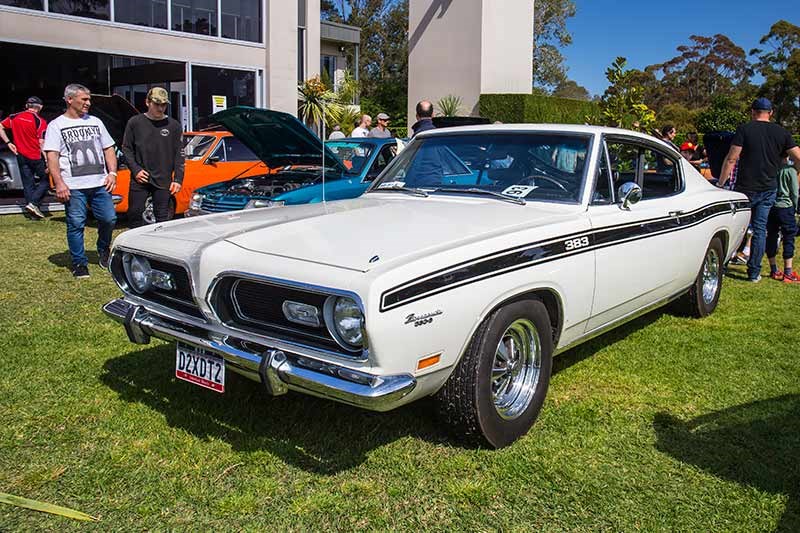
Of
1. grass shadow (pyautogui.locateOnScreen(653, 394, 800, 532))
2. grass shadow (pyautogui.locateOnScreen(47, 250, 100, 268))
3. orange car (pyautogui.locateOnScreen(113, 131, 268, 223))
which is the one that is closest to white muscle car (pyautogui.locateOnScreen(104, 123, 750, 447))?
grass shadow (pyautogui.locateOnScreen(653, 394, 800, 532))

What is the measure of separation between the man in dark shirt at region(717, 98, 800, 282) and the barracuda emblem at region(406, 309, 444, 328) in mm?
5356

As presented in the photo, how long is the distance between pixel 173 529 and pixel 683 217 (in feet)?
12.9

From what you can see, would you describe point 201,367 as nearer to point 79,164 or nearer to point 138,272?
point 138,272

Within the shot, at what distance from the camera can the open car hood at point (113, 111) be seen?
1031 centimetres

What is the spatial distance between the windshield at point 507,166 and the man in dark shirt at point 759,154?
3652 millimetres

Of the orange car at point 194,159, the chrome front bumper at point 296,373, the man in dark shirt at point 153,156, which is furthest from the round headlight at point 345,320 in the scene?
the orange car at point 194,159

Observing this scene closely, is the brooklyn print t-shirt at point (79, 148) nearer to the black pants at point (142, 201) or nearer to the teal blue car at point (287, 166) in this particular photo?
the black pants at point (142, 201)

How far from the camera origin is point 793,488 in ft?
10.5

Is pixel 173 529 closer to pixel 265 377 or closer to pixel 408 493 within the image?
pixel 265 377

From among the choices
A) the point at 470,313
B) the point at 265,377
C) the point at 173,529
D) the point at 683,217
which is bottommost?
the point at 173,529

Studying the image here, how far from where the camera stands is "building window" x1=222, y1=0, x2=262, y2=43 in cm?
1582

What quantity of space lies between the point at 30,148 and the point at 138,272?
871 centimetres

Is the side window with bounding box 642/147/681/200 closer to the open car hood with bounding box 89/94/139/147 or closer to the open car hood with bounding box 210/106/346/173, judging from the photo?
the open car hood with bounding box 210/106/346/173

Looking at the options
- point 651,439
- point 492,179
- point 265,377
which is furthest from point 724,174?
point 265,377
